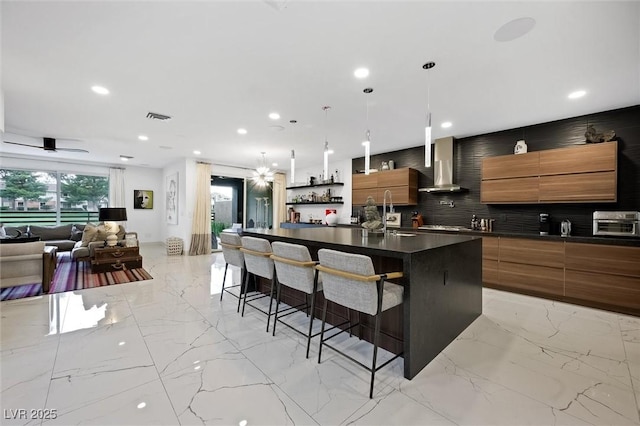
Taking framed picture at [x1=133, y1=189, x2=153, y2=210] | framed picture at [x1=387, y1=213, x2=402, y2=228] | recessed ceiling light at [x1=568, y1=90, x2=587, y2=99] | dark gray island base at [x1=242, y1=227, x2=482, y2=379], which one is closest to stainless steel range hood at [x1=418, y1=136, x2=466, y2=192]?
framed picture at [x1=387, y1=213, x2=402, y2=228]

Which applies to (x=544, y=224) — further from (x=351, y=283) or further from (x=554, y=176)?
(x=351, y=283)

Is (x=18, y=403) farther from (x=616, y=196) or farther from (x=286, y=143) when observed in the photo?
(x=616, y=196)

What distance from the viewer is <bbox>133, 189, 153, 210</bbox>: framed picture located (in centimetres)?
878

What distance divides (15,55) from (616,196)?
→ 274 inches

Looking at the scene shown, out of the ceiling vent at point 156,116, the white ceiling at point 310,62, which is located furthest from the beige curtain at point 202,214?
the ceiling vent at point 156,116

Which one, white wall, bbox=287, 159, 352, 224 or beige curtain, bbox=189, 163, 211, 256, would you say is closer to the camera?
white wall, bbox=287, 159, 352, 224

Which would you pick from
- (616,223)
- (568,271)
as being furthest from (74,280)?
(616,223)

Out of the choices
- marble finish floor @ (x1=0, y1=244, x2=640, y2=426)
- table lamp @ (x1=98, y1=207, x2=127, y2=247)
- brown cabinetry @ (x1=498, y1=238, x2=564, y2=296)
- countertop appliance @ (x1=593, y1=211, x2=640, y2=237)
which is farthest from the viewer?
table lamp @ (x1=98, y1=207, x2=127, y2=247)

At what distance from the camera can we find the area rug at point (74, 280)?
389cm

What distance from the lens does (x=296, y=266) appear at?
2334mm

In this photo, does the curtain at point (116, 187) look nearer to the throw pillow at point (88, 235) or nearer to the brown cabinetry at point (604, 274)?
the throw pillow at point (88, 235)

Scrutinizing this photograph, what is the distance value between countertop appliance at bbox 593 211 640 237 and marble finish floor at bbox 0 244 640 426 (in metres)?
1.04

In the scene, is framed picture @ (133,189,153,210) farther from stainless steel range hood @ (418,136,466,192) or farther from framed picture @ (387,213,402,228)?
stainless steel range hood @ (418,136,466,192)

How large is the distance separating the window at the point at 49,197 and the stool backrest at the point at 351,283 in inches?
364
